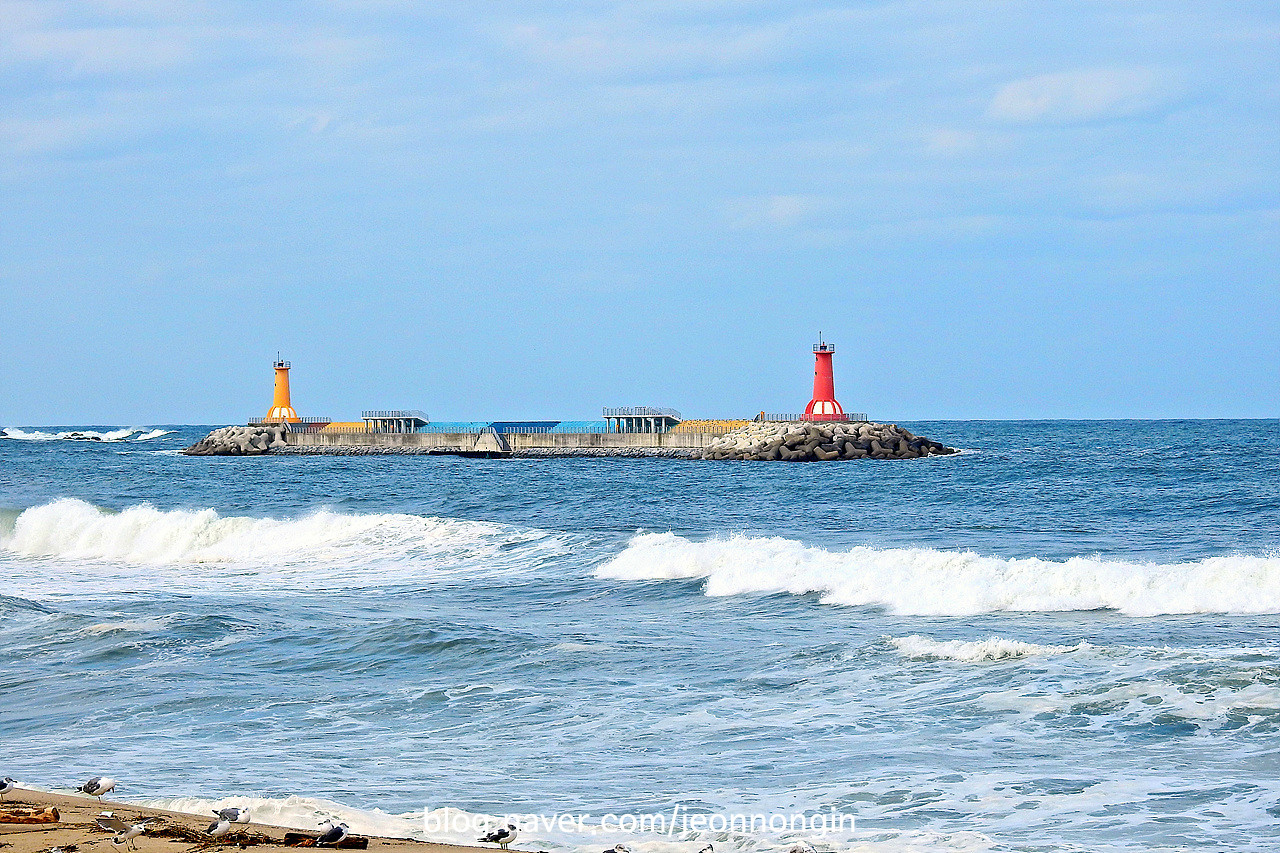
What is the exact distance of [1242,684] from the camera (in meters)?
10.7

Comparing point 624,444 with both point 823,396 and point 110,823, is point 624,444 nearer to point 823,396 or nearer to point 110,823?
point 823,396

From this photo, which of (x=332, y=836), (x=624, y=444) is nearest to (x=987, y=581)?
(x=332, y=836)

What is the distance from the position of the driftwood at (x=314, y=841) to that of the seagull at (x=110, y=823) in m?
0.94

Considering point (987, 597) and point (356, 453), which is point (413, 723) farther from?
point (356, 453)

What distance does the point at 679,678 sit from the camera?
1233 centimetres

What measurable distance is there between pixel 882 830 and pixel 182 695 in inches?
279

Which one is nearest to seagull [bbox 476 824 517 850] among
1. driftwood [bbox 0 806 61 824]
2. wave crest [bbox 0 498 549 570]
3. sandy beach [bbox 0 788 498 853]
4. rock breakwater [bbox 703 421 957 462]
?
sandy beach [bbox 0 788 498 853]

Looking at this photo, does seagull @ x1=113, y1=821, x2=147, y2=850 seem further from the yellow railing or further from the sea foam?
the yellow railing

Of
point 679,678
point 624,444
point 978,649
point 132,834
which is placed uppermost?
point 624,444

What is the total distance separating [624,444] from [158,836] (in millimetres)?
62694

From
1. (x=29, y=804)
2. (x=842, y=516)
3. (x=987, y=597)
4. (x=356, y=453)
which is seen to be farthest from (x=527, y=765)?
(x=356, y=453)

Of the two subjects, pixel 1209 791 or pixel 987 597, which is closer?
pixel 1209 791

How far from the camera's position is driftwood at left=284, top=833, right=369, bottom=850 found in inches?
269

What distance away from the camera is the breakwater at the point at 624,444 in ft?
202
